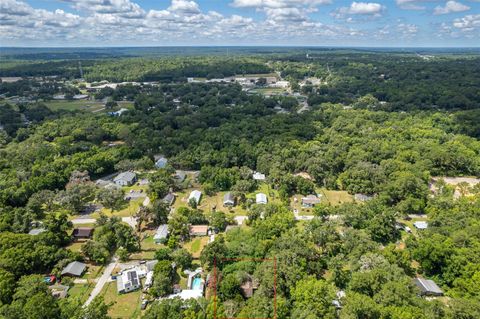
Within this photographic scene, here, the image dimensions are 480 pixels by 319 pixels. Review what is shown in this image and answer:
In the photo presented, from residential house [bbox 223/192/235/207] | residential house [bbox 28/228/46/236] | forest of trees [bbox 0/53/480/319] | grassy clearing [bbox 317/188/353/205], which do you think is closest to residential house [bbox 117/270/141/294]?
forest of trees [bbox 0/53/480/319]

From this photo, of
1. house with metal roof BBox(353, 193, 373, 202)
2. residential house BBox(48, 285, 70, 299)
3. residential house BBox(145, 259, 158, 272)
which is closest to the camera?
residential house BBox(48, 285, 70, 299)

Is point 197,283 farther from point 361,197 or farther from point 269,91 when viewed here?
point 269,91

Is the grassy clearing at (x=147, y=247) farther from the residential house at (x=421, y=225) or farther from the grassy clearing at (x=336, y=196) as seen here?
the residential house at (x=421, y=225)

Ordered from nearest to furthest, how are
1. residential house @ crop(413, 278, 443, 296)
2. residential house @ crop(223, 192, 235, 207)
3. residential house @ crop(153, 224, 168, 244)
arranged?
1. residential house @ crop(413, 278, 443, 296)
2. residential house @ crop(153, 224, 168, 244)
3. residential house @ crop(223, 192, 235, 207)

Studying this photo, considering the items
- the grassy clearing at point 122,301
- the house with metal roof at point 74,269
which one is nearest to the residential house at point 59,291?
the house with metal roof at point 74,269

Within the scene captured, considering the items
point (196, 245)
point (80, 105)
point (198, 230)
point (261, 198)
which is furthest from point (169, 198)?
point (80, 105)

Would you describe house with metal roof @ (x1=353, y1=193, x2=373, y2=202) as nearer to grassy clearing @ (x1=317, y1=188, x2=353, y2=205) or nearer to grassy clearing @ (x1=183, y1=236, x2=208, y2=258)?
grassy clearing @ (x1=317, y1=188, x2=353, y2=205)

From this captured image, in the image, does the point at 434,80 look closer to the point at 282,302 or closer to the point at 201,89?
the point at 201,89
